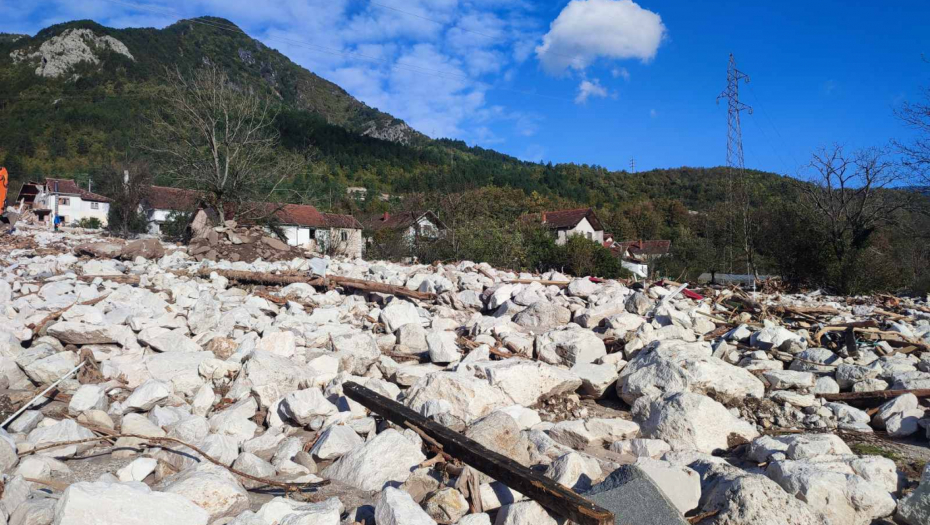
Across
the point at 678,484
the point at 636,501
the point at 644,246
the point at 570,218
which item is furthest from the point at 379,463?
the point at 644,246

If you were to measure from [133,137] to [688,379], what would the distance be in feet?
153

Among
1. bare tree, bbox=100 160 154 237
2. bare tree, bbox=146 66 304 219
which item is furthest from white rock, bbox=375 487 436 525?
bare tree, bbox=100 160 154 237

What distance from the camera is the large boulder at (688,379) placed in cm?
421

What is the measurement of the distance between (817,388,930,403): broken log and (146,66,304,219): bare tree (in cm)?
1519

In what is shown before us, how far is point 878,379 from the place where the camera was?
4.39 m

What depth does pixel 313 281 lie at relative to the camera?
754 cm

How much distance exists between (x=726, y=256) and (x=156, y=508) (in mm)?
22888

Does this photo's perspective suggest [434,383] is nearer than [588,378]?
Yes

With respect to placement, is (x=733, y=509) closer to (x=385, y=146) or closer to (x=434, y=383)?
(x=434, y=383)

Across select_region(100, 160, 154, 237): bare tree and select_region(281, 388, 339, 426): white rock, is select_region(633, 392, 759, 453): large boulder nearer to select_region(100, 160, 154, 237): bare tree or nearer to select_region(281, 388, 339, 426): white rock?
select_region(281, 388, 339, 426): white rock

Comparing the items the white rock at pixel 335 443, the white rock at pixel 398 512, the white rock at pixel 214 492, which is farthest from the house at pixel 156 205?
the white rock at pixel 398 512

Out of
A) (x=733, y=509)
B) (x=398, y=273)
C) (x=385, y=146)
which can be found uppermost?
(x=385, y=146)

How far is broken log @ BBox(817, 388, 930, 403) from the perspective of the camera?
4031 mm

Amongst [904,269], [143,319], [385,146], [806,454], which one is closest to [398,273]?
[143,319]
